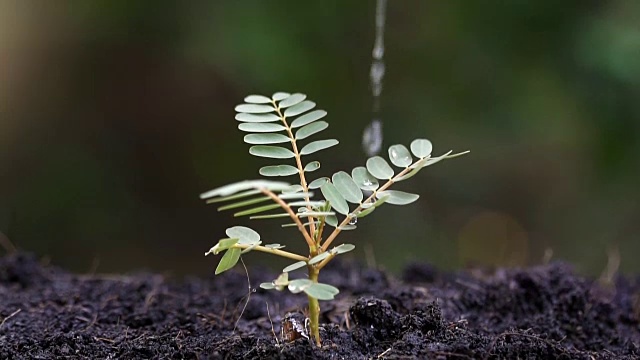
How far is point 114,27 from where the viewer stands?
270cm

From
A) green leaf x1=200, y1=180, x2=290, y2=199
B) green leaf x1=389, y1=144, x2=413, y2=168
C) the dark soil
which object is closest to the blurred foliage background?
the dark soil

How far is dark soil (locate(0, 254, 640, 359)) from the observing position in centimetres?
98

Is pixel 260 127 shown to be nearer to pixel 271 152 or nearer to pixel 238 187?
pixel 271 152

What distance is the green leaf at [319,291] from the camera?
2.78 feet

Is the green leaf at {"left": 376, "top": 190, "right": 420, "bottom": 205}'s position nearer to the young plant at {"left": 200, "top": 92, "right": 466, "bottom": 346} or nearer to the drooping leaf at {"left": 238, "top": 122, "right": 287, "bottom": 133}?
the young plant at {"left": 200, "top": 92, "right": 466, "bottom": 346}

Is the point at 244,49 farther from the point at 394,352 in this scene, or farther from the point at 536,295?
the point at 394,352

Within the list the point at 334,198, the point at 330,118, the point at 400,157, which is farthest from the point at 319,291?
the point at 330,118

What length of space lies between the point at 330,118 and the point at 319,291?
1.90 m

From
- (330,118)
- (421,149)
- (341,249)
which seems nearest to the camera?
(341,249)

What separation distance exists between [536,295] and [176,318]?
23.9 inches

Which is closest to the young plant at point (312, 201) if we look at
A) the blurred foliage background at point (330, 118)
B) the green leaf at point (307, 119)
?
the green leaf at point (307, 119)

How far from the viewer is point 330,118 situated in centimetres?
272

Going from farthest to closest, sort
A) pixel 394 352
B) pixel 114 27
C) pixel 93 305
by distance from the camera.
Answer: pixel 114 27
pixel 93 305
pixel 394 352

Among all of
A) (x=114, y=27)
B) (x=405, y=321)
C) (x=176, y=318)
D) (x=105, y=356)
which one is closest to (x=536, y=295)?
(x=405, y=321)
